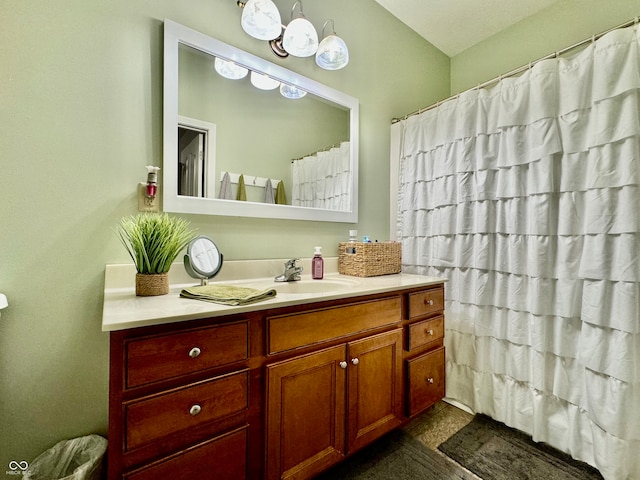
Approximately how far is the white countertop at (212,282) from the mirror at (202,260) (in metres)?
A: 0.10

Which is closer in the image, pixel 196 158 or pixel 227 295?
pixel 227 295

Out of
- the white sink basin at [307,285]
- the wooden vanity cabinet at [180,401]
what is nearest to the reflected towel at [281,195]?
the white sink basin at [307,285]

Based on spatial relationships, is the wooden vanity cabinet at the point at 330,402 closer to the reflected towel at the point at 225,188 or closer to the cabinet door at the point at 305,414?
the cabinet door at the point at 305,414

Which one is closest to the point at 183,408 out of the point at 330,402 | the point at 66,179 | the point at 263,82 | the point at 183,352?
the point at 183,352

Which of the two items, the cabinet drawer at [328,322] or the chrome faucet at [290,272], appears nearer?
the cabinet drawer at [328,322]

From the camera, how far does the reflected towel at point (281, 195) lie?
1.51m

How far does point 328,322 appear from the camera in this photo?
3.55 feet

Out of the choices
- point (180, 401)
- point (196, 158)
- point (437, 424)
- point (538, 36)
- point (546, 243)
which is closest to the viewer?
point (180, 401)

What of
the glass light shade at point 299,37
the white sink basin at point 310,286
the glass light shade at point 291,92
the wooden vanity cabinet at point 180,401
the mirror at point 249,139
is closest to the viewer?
the wooden vanity cabinet at point 180,401

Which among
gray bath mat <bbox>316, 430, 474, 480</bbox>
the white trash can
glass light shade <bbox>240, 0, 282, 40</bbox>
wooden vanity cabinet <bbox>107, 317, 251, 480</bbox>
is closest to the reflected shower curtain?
gray bath mat <bbox>316, 430, 474, 480</bbox>

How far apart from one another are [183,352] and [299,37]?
1.52 m

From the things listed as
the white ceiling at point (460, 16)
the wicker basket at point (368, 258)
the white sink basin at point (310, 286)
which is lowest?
the white sink basin at point (310, 286)

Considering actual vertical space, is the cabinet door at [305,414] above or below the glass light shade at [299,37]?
below

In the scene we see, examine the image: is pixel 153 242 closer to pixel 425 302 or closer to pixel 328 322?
pixel 328 322
